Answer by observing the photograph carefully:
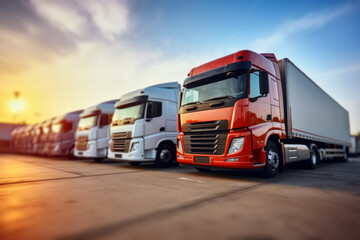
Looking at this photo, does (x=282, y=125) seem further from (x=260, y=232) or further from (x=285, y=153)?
(x=260, y=232)

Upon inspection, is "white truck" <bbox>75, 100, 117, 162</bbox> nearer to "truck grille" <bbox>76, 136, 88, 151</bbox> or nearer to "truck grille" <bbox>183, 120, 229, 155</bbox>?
"truck grille" <bbox>76, 136, 88, 151</bbox>

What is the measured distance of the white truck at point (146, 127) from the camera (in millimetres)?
7152

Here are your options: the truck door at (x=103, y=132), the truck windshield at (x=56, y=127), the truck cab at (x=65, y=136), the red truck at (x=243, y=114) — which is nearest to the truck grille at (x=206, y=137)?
the red truck at (x=243, y=114)

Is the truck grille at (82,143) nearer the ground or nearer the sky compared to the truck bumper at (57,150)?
nearer the sky

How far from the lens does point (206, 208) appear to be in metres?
2.68

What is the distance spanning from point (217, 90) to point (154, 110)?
2.88m

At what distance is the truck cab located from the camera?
42.7 feet

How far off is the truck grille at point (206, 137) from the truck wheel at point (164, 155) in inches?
83.9

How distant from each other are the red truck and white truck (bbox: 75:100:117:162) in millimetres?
5414

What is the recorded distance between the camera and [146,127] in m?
7.20

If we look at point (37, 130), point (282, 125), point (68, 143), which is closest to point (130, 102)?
point (282, 125)

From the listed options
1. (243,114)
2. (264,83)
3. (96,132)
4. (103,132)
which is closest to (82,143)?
(96,132)

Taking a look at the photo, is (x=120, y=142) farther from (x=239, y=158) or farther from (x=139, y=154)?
(x=239, y=158)

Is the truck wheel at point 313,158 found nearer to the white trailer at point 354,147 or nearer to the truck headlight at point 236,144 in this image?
the truck headlight at point 236,144
